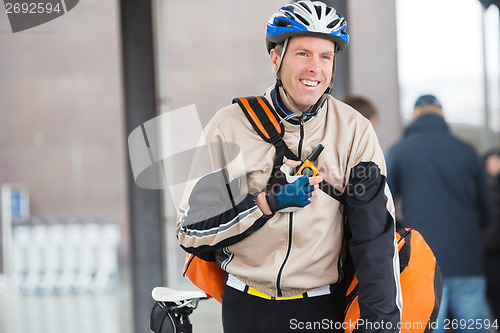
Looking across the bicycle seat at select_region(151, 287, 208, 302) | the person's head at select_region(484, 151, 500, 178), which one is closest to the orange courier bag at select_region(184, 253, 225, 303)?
the bicycle seat at select_region(151, 287, 208, 302)

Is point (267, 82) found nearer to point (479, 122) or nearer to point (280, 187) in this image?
point (479, 122)

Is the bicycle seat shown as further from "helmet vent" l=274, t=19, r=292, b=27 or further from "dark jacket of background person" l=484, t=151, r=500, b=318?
"dark jacket of background person" l=484, t=151, r=500, b=318

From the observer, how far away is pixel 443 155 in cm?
406

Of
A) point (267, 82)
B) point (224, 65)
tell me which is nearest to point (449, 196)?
point (267, 82)

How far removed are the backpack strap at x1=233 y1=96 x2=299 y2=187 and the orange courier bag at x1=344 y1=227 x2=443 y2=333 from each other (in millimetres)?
456

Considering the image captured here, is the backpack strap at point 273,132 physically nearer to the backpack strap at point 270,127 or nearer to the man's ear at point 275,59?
the backpack strap at point 270,127

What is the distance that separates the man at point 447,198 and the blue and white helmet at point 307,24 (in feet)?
7.03

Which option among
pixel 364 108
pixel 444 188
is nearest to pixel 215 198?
pixel 364 108

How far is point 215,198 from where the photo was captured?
202 cm

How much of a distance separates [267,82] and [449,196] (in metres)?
2.98

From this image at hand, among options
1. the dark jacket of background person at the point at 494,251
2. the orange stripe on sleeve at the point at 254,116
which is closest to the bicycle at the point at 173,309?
the orange stripe on sleeve at the point at 254,116

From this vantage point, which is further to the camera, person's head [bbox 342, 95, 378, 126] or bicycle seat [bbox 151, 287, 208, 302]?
person's head [bbox 342, 95, 378, 126]

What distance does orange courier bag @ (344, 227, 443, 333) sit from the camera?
6.90 ft

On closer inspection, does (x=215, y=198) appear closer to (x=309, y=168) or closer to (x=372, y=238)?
(x=309, y=168)
